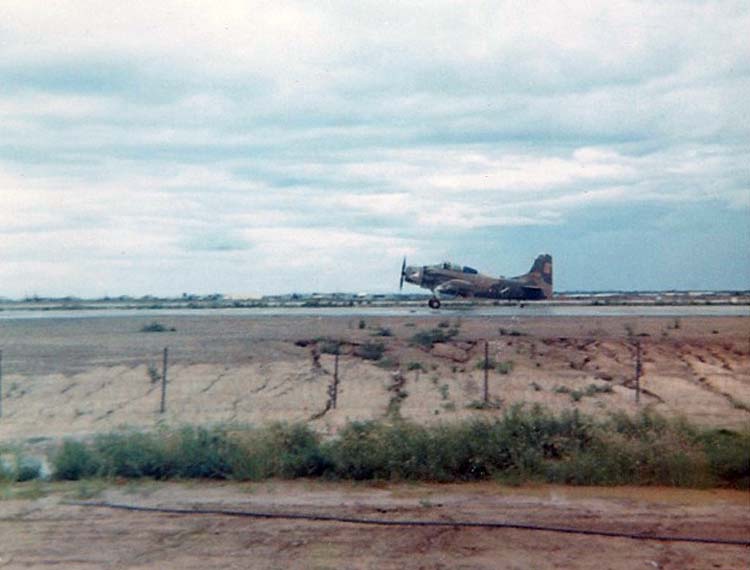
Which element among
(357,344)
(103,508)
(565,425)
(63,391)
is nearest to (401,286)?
(357,344)

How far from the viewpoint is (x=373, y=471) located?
15711mm

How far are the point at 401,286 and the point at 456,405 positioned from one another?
4770cm

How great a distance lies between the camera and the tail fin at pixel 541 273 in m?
76.5

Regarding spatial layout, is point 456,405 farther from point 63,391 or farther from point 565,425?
point 63,391

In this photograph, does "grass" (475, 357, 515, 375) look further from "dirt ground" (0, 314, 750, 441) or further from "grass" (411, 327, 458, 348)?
"grass" (411, 327, 458, 348)

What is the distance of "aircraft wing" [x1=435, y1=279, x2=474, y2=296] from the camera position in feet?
226

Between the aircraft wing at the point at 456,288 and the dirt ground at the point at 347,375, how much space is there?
21948 mm

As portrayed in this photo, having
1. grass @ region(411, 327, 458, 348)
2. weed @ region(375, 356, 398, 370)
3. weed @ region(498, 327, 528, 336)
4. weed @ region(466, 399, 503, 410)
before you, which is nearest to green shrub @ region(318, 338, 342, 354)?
weed @ region(375, 356, 398, 370)

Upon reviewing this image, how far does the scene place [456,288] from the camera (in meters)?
69.2

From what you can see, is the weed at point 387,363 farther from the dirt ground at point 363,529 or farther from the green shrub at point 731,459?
the dirt ground at point 363,529

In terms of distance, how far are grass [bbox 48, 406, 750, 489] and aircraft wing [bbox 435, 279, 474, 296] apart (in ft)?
170

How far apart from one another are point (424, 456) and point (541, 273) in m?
62.8

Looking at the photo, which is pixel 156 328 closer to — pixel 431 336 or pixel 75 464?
pixel 431 336

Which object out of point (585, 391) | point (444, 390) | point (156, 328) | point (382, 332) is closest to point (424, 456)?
point (444, 390)
